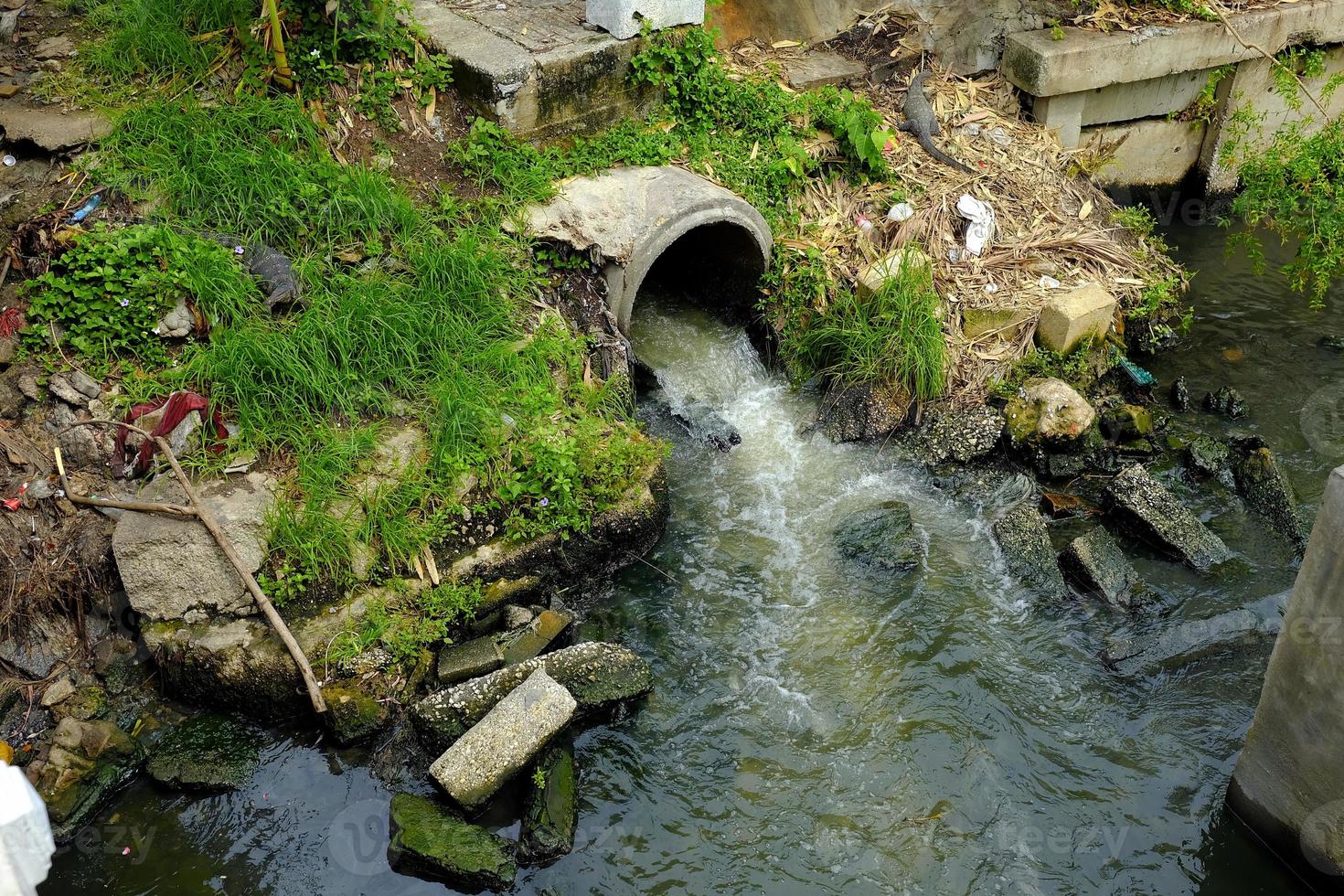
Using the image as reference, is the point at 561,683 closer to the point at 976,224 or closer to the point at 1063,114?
the point at 976,224

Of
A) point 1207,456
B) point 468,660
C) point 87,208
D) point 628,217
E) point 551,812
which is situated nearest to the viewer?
point 551,812

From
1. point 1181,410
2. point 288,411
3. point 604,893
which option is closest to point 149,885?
point 604,893

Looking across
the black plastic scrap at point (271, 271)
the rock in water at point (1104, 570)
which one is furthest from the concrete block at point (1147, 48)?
the black plastic scrap at point (271, 271)

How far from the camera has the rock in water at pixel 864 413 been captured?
7.09m

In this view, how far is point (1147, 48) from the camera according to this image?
8.65 m

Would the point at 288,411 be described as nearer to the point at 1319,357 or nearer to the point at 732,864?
the point at 732,864

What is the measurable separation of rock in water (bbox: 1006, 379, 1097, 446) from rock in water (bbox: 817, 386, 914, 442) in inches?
29.5

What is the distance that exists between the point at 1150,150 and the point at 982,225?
303cm

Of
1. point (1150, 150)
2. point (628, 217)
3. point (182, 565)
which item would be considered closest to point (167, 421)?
point (182, 565)

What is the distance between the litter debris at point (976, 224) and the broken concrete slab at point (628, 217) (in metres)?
1.89

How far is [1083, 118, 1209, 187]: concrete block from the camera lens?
9.40 m

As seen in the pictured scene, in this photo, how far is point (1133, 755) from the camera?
5.13m

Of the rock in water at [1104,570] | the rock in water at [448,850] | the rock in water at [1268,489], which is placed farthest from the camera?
the rock in water at [1268,489]

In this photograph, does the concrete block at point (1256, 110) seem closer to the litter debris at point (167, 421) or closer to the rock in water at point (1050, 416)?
the rock in water at point (1050, 416)
